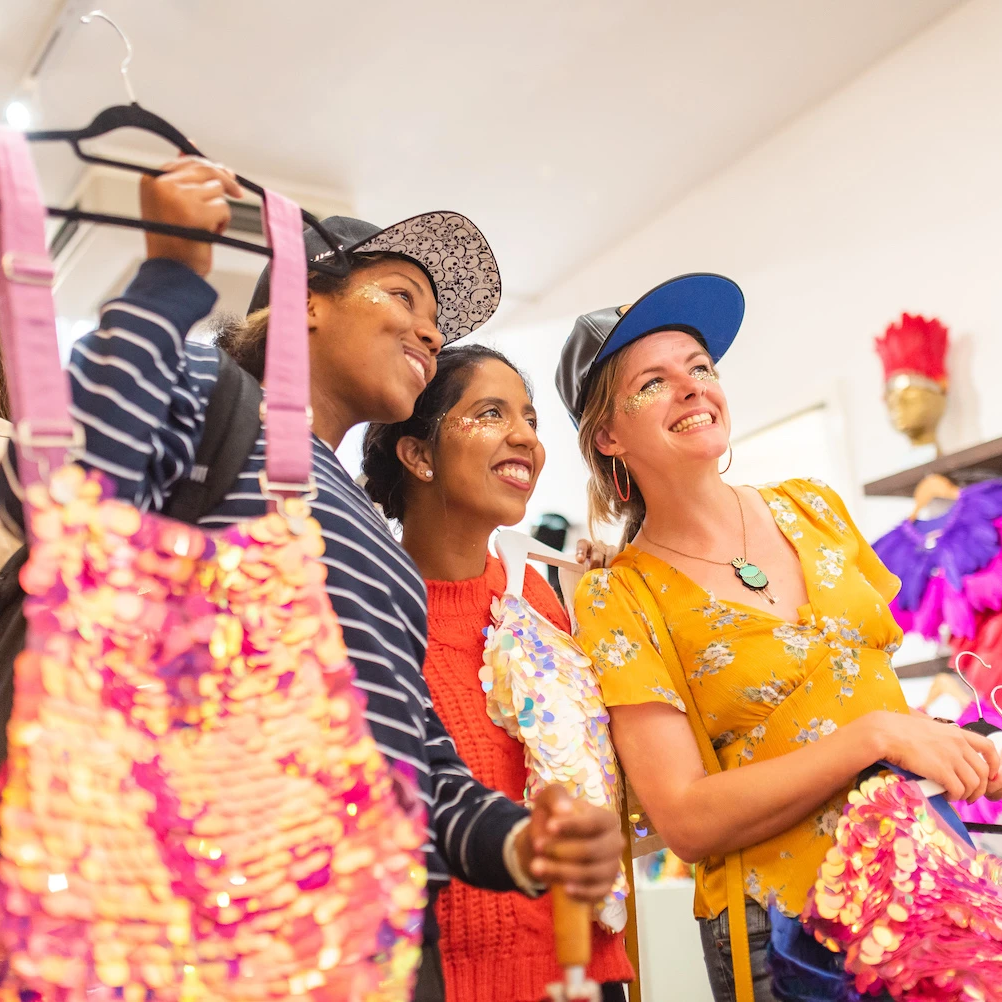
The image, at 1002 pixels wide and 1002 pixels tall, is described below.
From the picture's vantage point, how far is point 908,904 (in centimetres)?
100

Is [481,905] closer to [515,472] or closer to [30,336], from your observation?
[515,472]

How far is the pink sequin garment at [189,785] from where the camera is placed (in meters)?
0.54

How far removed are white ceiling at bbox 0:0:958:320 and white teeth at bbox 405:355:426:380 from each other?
2078 millimetres

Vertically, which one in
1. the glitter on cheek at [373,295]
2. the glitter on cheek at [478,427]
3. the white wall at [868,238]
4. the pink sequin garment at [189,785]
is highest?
the white wall at [868,238]

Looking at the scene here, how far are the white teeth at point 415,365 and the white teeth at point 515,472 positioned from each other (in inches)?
16.9

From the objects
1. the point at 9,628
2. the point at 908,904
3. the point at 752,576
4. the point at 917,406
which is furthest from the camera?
the point at 917,406

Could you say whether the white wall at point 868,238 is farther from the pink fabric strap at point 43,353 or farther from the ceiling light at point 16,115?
the pink fabric strap at point 43,353

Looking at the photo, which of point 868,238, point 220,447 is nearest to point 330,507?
point 220,447

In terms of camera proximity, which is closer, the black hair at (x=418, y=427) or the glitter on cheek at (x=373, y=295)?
the glitter on cheek at (x=373, y=295)

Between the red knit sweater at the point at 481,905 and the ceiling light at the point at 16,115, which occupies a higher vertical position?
the ceiling light at the point at 16,115

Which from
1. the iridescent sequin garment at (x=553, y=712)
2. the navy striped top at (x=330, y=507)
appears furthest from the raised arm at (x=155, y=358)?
the iridescent sequin garment at (x=553, y=712)

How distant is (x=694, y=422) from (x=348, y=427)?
0.64 m

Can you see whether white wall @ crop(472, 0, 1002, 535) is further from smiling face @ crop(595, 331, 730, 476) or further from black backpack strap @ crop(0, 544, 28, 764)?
black backpack strap @ crop(0, 544, 28, 764)

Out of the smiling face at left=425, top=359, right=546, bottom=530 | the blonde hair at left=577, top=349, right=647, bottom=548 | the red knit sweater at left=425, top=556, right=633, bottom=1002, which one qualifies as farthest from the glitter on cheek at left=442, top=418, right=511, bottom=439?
the red knit sweater at left=425, top=556, right=633, bottom=1002
